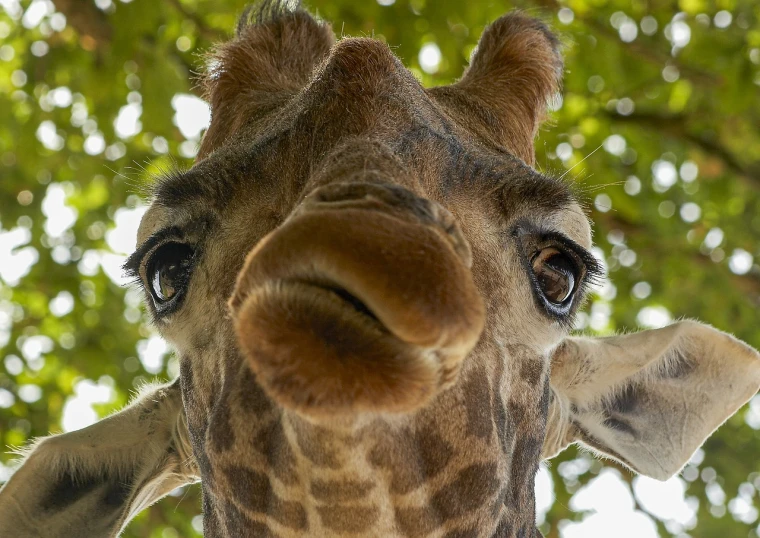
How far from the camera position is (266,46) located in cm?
291

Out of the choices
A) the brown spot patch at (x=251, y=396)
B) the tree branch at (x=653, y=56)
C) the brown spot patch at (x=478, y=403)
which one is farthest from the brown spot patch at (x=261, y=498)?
the tree branch at (x=653, y=56)

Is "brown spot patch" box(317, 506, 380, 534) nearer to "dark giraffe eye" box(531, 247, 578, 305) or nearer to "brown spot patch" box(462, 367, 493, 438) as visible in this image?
"brown spot patch" box(462, 367, 493, 438)

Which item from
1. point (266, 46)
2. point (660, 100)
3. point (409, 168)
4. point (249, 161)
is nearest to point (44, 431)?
point (266, 46)

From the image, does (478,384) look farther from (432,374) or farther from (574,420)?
(574,420)

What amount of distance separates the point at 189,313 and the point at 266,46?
120 cm

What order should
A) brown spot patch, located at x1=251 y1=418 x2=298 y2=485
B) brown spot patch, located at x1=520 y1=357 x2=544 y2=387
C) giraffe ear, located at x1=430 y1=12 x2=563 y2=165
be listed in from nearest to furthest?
brown spot patch, located at x1=251 y1=418 x2=298 y2=485 → brown spot patch, located at x1=520 y1=357 x2=544 y2=387 → giraffe ear, located at x1=430 y1=12 x2=563 y2=165

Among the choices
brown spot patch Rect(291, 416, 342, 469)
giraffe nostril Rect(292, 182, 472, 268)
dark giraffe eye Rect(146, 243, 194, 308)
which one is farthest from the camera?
dark giraffe eye Rect(146, 243, 194, 308)

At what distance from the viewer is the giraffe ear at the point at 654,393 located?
2.95 m

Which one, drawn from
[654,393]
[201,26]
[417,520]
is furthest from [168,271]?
[201,26]

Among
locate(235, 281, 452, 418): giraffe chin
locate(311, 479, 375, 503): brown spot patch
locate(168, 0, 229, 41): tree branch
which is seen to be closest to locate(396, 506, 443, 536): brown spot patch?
locate(311, 479, 375, 503): brown spot patch

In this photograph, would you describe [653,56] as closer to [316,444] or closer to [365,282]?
[316,444]

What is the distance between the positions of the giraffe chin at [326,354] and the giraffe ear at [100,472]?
150 centimetres

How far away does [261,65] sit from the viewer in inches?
110

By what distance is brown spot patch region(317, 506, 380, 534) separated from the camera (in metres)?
1.65
